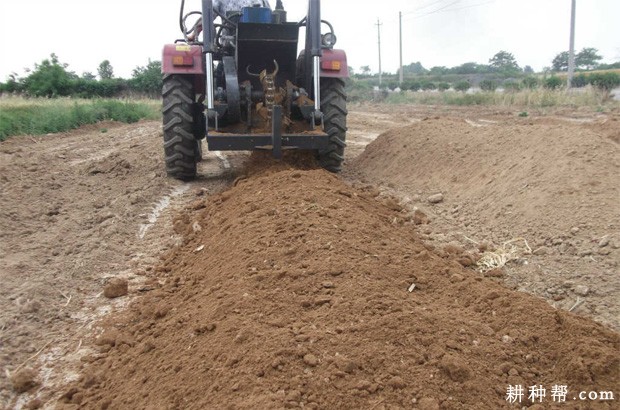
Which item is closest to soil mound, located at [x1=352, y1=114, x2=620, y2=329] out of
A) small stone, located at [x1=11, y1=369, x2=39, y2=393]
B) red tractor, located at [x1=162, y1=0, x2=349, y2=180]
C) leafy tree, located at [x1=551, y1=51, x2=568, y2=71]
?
red tractor, located at [x1=162, y1=0, x2=349, y2=180]

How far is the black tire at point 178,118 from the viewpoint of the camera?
7.32 meters

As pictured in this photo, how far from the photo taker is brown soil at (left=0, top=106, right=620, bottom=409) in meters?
2.67

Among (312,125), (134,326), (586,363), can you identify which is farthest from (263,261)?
(312,125)

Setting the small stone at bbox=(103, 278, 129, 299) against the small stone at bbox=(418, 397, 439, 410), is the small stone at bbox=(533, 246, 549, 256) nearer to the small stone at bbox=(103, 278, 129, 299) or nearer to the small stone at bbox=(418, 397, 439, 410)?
the small stone at bbox=(418, 397, 439, 410)

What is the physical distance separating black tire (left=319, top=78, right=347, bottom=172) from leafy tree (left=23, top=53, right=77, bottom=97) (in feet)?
102

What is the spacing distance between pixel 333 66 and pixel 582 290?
14.8 ft

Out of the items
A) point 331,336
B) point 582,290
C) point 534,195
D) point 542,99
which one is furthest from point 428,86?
point 331,336

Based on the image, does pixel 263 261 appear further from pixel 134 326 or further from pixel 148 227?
pixel 148 227

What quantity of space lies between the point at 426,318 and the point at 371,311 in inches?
11.1

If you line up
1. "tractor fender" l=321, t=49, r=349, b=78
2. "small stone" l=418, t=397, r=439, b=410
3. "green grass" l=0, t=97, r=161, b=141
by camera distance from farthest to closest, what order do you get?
"green grass" l=0, t=97, r=161, b=141
"tractor fender" l=321, t=49, r=349, b=78
"small stone" l=418, t=397, r=439, b=410

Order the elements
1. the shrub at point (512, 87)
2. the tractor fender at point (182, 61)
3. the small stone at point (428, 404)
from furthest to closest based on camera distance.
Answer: the shrub at point (512, 87) → the tractor fender at point (182, 61) → the small stone at point (428, 404)

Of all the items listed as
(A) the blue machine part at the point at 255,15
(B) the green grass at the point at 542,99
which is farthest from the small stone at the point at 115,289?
(B) the green grass at the point at 542,99

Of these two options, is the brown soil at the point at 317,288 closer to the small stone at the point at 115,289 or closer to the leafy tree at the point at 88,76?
the small stone at the point at 115,289

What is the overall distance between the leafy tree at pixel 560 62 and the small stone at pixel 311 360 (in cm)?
5768
